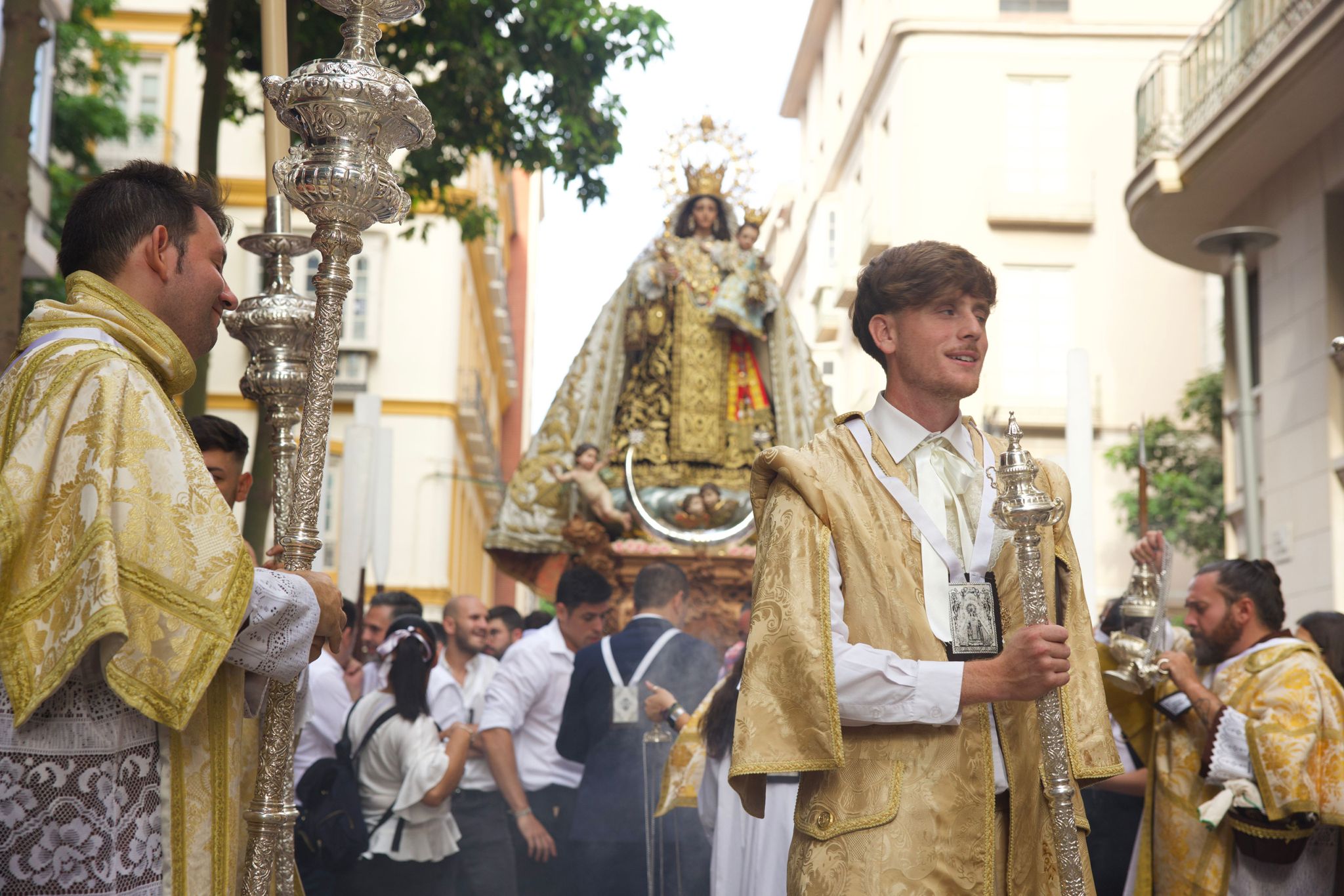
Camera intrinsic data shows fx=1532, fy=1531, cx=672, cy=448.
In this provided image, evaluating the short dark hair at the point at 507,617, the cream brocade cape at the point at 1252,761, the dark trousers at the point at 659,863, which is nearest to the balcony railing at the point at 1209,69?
the short dark hair at the point at 507,617

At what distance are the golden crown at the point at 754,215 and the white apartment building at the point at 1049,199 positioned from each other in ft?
37.8

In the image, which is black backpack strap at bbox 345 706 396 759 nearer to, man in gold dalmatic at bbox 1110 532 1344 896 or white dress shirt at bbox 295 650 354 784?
white dress shirt at bbox 295 650 354 784

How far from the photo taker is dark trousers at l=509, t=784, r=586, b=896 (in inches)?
243

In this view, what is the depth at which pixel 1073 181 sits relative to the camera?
73.0 ft

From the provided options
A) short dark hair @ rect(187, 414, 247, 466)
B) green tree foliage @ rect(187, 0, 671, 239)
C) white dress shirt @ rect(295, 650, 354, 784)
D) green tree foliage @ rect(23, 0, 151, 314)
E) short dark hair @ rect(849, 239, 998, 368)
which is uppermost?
green tree foliage @ rect(23, 0, 151, 314)

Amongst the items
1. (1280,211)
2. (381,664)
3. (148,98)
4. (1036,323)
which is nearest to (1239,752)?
(381,664)

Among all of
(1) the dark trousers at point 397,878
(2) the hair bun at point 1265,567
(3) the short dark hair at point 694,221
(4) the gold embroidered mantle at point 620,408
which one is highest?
(3) the short dark hair at point 694,221

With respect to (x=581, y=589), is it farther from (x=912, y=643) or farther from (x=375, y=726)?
(x=912, y=643)

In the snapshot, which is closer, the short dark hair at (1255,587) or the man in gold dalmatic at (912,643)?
the man in gold dalmatic at (912,643)

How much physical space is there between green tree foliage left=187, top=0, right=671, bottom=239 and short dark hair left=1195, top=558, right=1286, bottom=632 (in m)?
6.68

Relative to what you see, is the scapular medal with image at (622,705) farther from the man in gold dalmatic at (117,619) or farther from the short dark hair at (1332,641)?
the man in gold dalmatic at (117,619)

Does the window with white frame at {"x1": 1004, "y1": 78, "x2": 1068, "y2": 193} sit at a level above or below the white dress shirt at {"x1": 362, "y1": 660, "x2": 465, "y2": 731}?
above

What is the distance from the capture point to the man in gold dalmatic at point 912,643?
2678mm

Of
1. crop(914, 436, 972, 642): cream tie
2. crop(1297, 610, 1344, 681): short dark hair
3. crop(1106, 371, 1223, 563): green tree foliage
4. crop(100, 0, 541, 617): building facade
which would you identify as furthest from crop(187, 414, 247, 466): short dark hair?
crop(100, 0, 541, 617): building facade
